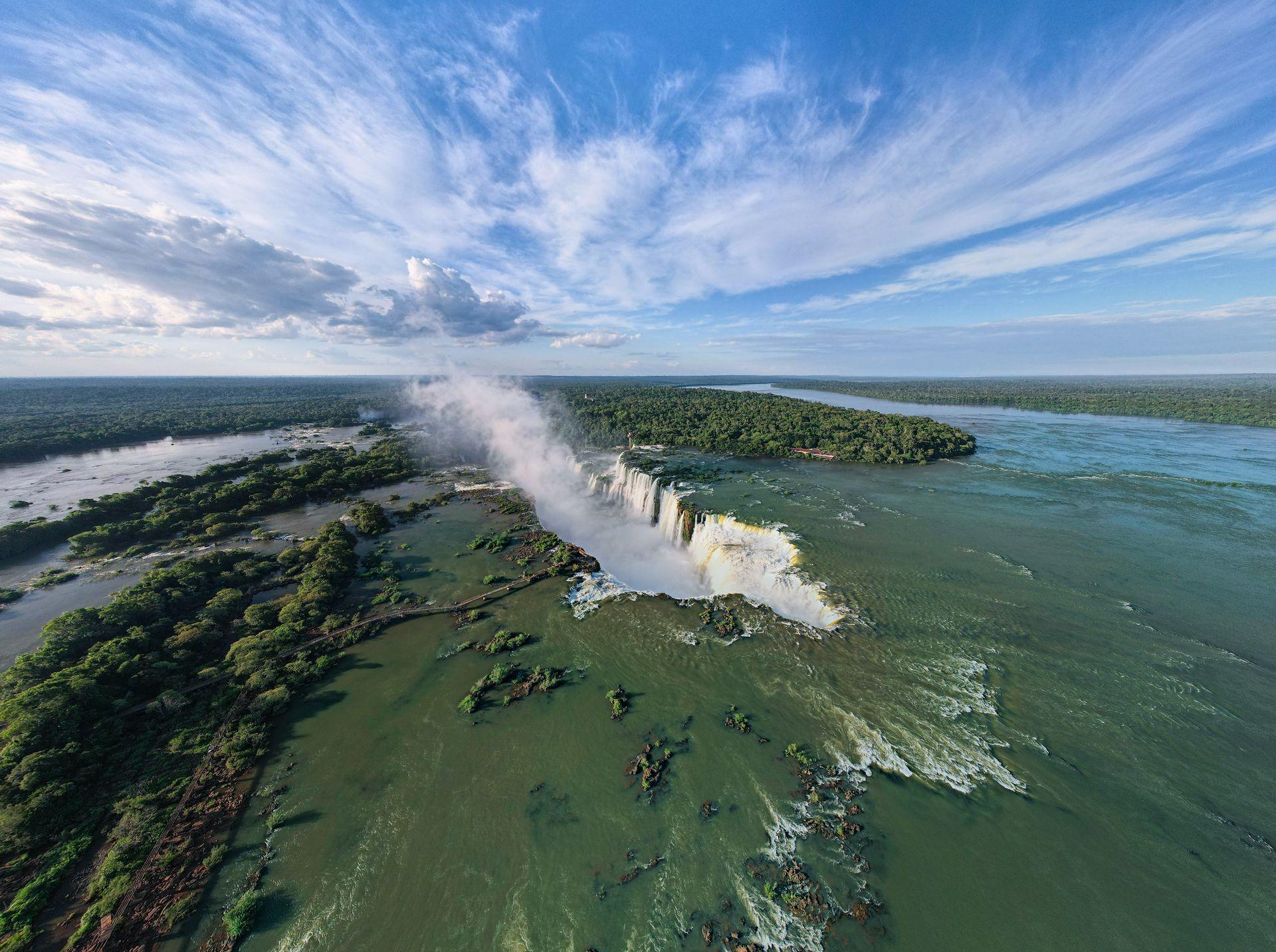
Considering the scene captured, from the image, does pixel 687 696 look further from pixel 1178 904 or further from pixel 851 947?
pixel 1178 904

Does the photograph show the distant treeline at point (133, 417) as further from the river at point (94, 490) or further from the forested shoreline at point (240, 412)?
the river at point (94, 490)

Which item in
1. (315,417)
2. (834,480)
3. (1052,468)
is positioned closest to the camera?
(834,480)

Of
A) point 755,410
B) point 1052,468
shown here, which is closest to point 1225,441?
point 1052,468

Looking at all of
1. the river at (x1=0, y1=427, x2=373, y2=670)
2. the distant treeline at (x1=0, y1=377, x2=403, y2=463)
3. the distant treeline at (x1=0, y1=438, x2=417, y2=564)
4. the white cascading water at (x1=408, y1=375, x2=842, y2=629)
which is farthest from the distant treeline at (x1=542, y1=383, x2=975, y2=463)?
the distant treeline at (x1=0, y1=377, x2=403, y2=463)

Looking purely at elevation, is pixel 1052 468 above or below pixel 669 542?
above

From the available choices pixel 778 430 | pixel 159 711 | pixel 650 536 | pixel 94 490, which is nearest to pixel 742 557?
pixel 650 536

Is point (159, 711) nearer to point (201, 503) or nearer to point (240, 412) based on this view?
point (201, 503)

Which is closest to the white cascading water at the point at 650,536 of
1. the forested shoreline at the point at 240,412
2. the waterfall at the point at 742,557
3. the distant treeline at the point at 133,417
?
the waterfall at the point at 742,557
